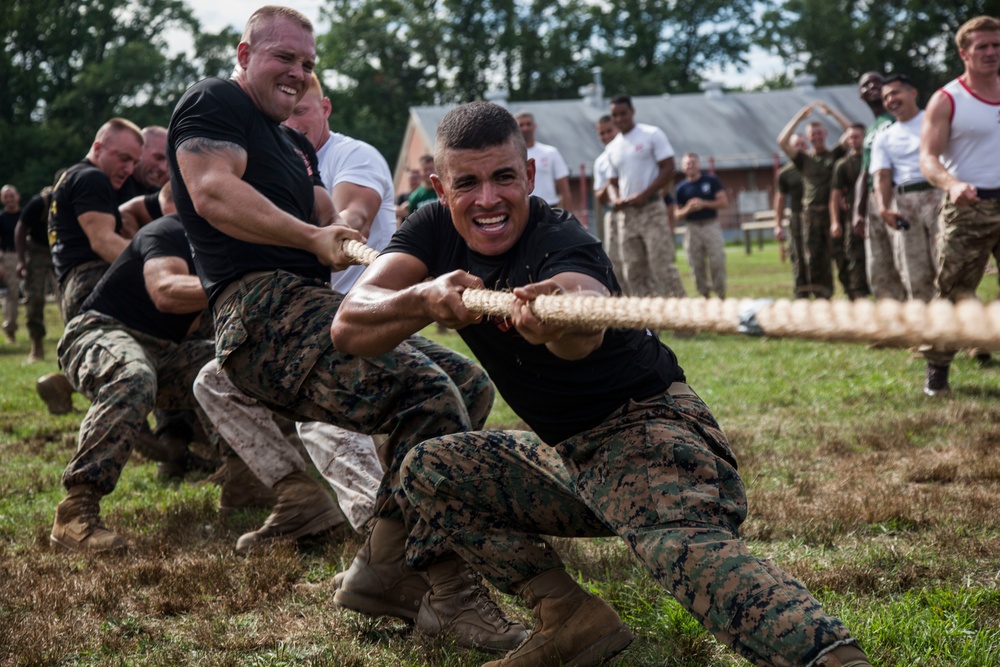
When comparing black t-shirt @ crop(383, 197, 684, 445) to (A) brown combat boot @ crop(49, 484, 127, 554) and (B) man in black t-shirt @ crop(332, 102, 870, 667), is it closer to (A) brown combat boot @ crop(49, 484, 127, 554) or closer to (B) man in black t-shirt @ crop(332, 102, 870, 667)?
(B) man in black t-shirt @ crop(332, 102, 870, 667)

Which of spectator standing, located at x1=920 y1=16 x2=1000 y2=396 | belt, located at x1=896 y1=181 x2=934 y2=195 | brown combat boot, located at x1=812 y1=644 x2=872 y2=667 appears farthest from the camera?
belt, located at x1=896 y1=181 x2=934 y2=195

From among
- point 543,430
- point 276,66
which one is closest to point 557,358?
point 543,430

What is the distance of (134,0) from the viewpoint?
54906 millimetres

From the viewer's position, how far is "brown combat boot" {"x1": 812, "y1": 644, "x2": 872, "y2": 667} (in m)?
2.18

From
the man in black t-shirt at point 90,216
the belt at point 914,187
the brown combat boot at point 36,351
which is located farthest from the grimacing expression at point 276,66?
the brown combat boot at point 36,351

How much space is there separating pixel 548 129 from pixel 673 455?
42788mm

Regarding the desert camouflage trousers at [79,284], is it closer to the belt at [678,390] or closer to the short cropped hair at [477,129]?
the short cropped hair at [477,129]

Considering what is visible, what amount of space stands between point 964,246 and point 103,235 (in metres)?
5.20

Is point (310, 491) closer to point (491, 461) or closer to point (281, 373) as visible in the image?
point (281, 373)

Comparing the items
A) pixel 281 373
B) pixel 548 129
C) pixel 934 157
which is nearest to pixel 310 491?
pixel 281 373

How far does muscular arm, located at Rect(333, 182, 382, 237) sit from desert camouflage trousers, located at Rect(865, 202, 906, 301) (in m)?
6.62

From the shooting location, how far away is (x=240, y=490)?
498cm

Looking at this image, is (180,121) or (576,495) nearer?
(576,495)

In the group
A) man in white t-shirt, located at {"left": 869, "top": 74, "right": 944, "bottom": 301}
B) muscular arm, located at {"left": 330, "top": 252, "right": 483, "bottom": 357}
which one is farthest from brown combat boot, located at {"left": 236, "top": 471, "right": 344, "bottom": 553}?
man in white t-shirt, located at {"left": 869, "top": 74, "right": 944, "bottom": 301}
